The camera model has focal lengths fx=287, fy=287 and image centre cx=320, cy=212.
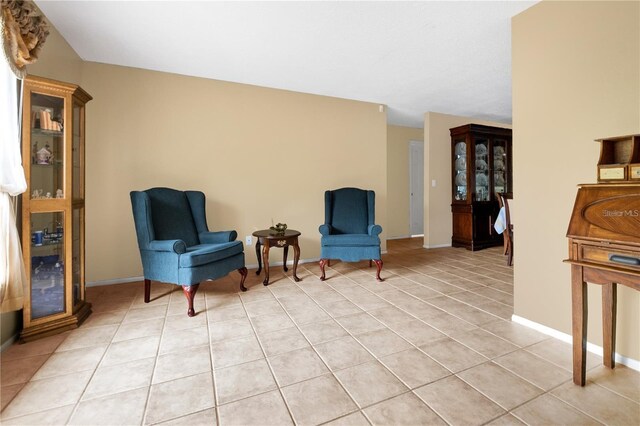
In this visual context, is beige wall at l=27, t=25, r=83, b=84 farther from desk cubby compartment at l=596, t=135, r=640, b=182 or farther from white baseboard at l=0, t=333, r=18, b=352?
desk cubby compartment at l=596, t=135, r=640, b=182

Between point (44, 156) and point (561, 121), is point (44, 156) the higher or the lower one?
the lower one

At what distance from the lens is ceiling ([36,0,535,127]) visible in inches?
88.0

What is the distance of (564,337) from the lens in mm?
1912

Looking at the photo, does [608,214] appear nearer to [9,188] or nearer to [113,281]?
[9,188]

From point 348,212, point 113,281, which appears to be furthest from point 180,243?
point 348,212

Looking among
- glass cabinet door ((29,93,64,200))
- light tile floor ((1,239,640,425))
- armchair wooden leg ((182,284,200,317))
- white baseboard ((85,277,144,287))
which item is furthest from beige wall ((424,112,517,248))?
glass cabinet door ((29,93,64,200))

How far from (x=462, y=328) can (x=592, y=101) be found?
1.69m

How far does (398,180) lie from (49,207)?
18.2 feet

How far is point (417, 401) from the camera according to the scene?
1.36 meters

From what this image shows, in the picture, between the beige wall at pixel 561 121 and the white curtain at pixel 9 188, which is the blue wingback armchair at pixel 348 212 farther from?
the white curtain at pixel 9 188

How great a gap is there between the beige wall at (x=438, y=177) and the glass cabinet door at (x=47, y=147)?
494 cm

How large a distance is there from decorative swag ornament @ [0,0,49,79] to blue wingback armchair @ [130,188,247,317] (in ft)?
3.90

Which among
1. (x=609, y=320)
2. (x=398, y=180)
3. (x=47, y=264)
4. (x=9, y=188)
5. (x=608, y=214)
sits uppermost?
(x=398, y=180)

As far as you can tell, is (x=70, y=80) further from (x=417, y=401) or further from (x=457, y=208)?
(x=457, y=208)
